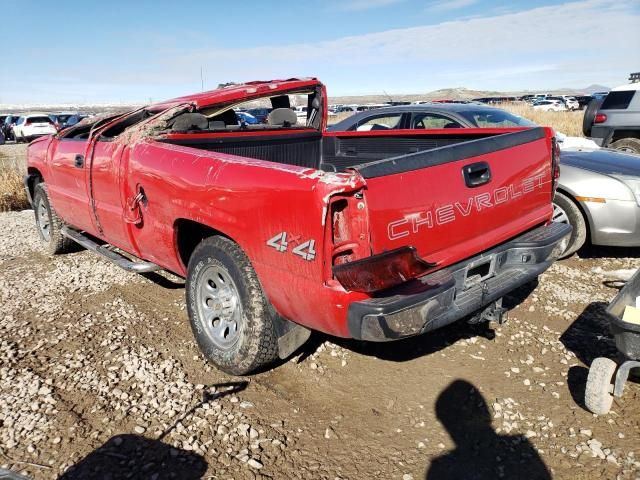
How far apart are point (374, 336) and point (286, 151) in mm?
2747

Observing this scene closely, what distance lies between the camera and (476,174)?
9.30ft

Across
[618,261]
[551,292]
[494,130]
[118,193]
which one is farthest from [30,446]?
[618,261]

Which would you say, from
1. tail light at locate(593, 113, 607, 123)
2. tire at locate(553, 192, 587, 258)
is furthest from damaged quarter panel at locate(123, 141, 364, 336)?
tail light at locate(593, 113, 607, 123)

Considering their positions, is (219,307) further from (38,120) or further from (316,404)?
(38,120)

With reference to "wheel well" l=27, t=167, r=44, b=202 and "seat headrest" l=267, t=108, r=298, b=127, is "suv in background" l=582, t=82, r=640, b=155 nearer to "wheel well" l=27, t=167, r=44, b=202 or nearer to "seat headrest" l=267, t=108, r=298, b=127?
"seat headrest" l=267, t=108, r=298, b=127

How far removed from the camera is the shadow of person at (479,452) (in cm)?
240

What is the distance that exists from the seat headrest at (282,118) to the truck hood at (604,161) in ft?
9.56

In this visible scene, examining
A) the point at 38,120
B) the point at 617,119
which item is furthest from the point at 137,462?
the point at 38,120

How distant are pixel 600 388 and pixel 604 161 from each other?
3416mm

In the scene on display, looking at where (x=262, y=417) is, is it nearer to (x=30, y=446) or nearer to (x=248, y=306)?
(x=248, y=306)

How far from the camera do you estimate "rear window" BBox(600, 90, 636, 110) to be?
965 centimetres

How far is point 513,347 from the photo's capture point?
3590mm

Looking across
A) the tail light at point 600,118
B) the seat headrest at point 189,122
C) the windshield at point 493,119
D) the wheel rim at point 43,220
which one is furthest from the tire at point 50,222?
the tail light at point 600,118

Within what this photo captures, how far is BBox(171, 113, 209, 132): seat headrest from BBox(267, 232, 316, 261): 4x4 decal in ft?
6.27
